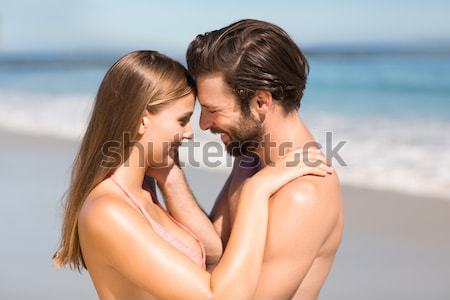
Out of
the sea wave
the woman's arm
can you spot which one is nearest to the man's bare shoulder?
the woman's arm

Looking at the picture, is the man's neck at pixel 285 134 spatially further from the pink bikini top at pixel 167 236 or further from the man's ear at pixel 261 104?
the pink bikini top at pixel 167 236

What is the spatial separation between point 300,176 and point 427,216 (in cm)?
461

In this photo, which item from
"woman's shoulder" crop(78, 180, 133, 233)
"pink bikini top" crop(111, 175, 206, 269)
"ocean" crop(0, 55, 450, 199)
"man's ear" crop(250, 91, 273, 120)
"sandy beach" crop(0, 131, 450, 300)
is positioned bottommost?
"ocean" crop(0, 55, 450, 199)

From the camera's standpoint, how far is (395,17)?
99.2 feet

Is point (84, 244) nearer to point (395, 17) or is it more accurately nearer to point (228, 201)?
point (228, 201)

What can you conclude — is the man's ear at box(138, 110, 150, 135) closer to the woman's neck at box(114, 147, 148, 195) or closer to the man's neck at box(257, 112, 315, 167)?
the woman's neck at box(114, 147, 148, 195)

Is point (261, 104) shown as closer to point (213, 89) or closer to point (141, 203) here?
point (213, 89)

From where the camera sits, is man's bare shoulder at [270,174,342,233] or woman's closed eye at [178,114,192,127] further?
woman's closed eye at [178,114,192,127]

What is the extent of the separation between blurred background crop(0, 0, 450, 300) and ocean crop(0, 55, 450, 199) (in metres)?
0.03

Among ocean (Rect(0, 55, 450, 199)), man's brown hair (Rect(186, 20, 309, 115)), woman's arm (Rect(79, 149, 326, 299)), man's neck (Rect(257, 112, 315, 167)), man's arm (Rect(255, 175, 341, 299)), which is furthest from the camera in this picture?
ocean (Rect(0, 55, 450, 199))

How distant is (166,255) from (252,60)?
877 millimetres

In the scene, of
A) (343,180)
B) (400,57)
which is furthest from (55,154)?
(400,57)

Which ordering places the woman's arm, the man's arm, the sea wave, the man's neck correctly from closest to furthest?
the woman's arm < the man's arm < the man's neck < the sea wave

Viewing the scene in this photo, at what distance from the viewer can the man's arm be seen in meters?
3.07
